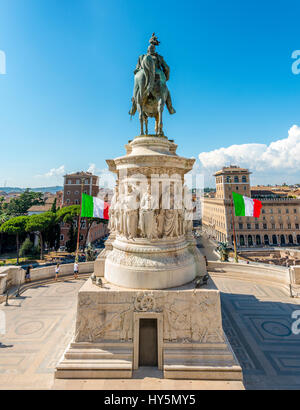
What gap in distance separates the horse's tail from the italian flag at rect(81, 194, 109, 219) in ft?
30.3

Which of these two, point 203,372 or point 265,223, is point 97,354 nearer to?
point 203,372

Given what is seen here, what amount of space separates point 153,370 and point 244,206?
13.9 m

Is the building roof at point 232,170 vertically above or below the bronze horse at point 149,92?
above

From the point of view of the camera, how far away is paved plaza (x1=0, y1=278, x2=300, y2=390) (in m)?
5.76

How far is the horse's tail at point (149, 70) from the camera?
8.40 meters

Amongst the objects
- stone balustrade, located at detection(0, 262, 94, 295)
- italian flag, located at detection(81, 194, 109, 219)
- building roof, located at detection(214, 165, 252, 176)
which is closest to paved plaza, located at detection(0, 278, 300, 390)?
stone balustrade, located at detection(0, 262, 94, 295)

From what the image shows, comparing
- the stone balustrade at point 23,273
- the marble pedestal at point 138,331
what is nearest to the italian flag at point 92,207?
the stone balustrade at point 23,273

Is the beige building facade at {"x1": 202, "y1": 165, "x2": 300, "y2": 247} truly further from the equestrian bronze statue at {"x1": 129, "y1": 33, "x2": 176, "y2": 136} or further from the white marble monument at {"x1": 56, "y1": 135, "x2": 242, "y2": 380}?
the white marble monument at {"x1": 56, "y1": 135, "x2": 242, "y2": 380}

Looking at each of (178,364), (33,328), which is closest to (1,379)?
(33,328)

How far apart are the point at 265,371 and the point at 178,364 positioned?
8.83 ft

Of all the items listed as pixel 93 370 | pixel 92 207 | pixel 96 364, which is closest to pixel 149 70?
pixel 92 207

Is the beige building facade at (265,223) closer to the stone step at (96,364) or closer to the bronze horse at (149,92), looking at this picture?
the bronze horse at (149,92)

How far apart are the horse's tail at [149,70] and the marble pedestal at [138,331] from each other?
25.8 ft

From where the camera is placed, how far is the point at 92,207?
15.6 meters
